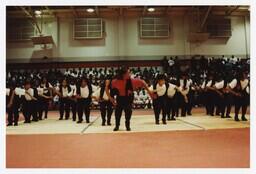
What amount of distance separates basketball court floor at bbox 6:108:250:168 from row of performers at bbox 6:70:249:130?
1070 mm

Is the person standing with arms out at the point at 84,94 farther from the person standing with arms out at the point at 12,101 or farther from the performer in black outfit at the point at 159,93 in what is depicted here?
the performer in black outfit at the point at 159,93

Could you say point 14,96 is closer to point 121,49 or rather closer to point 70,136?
point 70,136

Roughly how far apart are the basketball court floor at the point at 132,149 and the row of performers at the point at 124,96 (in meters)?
1.07

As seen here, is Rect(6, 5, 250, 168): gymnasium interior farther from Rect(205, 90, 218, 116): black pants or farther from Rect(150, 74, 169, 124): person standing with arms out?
Rect(150, 74, 169, 124): person standing with arms out

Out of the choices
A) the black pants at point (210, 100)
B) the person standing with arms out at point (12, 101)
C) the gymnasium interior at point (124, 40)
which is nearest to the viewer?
the person standing with arms out at point (12, 101)

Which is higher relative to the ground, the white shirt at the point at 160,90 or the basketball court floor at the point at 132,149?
the white shirt at the point at 160,90

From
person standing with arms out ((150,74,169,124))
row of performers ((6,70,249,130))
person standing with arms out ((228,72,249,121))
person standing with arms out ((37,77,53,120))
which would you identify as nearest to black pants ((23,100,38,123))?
row of performers ((6,70,249,130))

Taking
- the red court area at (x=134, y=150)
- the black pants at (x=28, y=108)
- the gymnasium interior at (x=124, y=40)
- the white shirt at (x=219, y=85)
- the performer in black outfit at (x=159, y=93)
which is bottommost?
the red court area at (x=134, y=150)

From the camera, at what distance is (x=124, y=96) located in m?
8.11

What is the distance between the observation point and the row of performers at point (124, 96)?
8.27 meters

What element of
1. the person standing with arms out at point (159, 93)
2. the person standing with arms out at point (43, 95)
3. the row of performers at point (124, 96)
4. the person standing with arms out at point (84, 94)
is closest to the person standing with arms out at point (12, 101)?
the row of performers at point (124, 96)

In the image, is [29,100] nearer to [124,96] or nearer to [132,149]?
[124,96]

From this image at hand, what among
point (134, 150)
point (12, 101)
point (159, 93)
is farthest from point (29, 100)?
point (134, 150)
